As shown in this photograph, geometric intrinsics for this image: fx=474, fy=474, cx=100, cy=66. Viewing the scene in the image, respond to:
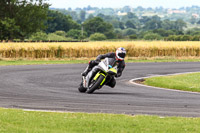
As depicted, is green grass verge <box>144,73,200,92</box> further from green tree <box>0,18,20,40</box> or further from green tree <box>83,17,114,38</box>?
green tree <box>83,17,114,38</box>

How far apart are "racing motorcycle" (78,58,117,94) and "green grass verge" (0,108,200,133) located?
4623mm

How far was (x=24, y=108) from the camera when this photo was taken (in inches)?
487

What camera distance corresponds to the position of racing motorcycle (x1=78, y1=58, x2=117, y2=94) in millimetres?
15675

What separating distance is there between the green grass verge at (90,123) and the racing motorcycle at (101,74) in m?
4.62

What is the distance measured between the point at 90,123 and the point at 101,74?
6.07 meters

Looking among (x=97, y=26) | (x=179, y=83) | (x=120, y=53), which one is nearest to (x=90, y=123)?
(x=120, y=53)

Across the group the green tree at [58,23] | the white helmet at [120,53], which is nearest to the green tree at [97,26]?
the green tree at [58,23]

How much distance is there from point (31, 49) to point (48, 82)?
18090 millimetres

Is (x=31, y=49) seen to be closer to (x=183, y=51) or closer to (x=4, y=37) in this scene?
(x=183, y=51)

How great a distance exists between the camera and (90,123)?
32.3 ft

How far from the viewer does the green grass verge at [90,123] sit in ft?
30.1

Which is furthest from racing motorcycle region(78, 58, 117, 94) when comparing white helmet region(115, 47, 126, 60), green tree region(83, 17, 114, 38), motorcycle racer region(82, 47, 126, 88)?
green tree region(83, 17, 114, 38)

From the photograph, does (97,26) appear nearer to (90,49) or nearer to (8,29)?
(8,29)

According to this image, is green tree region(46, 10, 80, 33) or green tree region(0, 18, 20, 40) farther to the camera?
green tree region(46, 10, 80, 33)
